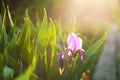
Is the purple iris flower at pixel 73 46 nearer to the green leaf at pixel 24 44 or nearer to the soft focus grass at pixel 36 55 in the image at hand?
the soft focus grass at pixel 36 55

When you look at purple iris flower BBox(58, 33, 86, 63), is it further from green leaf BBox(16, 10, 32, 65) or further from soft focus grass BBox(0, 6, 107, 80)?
green leaf BBox(16, 10, 32, 65)

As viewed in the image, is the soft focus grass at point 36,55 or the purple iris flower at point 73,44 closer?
the soft focus grass at point 36,55

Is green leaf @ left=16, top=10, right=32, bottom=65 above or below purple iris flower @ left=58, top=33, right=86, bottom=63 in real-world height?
above

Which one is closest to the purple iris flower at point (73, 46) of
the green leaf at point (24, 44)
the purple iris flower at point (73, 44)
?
the purple iris flower at point (73, 44)

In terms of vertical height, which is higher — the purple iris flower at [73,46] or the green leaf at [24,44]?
the green leaf at [24,44]

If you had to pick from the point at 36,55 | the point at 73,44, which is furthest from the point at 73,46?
the point at 36,55

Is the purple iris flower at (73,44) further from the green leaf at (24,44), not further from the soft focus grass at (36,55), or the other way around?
the green leaf at (24,44)

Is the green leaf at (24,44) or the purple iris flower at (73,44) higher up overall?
the green leaf at (24,44)

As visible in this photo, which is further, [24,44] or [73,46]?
[73,46]

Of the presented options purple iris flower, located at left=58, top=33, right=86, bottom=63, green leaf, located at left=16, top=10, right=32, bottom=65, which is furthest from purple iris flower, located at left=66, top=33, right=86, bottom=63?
green leaf, located at left=16, top=10, right=32, bottom=65

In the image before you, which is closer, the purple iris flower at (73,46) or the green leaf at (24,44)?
the green leaf at (24,44)

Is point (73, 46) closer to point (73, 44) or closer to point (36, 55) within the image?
point (73, 44)

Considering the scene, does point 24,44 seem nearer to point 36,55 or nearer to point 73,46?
point 36,55
